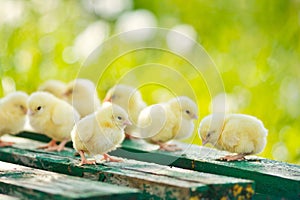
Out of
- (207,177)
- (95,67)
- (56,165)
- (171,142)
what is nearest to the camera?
(207,177)

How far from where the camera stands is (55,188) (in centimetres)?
245

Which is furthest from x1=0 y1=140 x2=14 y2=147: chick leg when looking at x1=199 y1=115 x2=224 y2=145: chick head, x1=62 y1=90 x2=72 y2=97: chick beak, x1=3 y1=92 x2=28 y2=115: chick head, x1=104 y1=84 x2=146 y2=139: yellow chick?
x1=199 y1=115 x2=224 y2=145: chick head

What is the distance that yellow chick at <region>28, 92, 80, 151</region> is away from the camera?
4.09m

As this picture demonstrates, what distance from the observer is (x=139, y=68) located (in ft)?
21.6

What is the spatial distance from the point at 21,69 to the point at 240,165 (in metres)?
3.58

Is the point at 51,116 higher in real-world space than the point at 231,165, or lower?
higher

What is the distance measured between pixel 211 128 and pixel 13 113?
135 centimetres

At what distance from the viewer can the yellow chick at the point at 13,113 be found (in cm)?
426

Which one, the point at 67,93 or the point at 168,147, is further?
the point at 67,93

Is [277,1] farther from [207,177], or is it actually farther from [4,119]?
[207,177]

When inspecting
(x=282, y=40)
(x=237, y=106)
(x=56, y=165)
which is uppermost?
(x=282, y=40)

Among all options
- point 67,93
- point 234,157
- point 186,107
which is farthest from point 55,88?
point 234,157

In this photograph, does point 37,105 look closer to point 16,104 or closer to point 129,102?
point 16,104

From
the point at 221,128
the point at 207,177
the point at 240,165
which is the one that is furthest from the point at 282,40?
the point at 207,177
